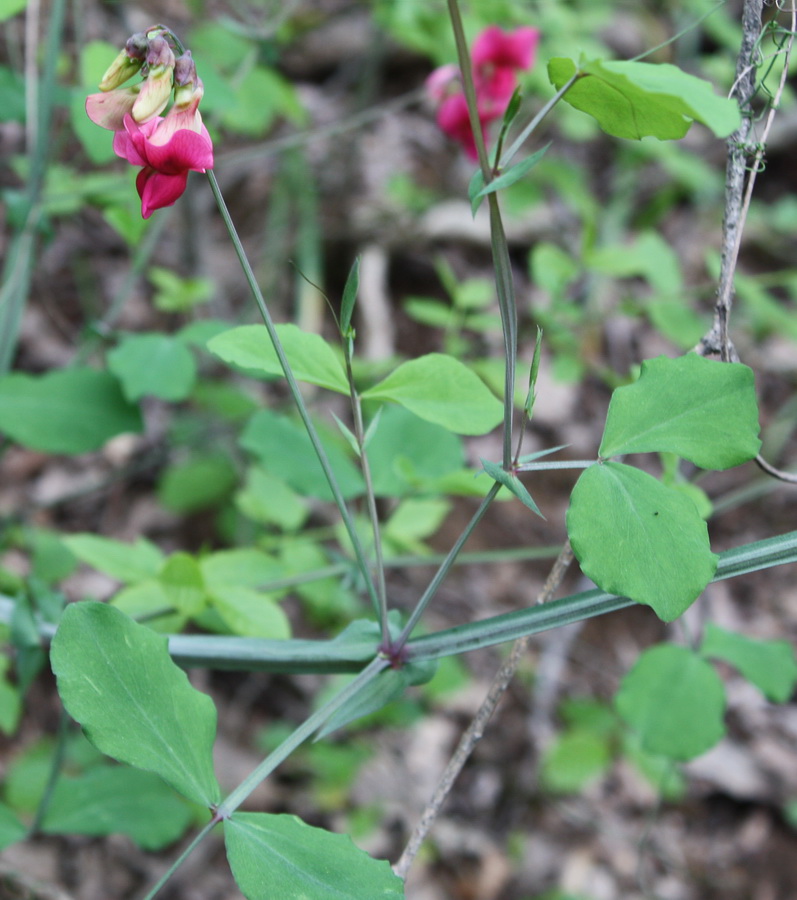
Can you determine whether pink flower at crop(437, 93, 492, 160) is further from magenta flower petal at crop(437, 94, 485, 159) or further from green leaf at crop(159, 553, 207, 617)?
green leaf at crop(159, 553, 207, 617)

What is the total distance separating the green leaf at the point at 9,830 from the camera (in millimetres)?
1001

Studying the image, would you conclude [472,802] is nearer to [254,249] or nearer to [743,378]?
[743,378]

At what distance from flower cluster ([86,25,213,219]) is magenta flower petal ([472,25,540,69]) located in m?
1.20

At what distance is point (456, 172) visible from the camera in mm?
3430

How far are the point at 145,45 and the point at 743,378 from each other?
588 millimetres

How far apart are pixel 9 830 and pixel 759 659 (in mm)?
1126

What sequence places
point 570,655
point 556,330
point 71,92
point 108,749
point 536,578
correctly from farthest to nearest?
point 536,578 < point 570,655 < point 556,330 < point 71,92 < point 108,749

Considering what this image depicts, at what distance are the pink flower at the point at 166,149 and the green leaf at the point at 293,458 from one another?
62 cm

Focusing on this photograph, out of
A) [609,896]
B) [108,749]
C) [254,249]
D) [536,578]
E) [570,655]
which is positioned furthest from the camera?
[254,249]

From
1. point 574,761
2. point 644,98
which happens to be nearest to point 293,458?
point 644,98

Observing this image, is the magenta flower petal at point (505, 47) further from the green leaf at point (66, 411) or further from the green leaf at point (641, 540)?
the green leaf at point (641, 540)

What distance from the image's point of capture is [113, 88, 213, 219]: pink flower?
0.62 metres

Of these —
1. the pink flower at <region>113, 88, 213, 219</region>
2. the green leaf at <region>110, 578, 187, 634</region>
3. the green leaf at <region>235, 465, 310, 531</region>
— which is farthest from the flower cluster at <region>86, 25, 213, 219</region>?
the green leaf at <region>235, 465, 310, 531</region>

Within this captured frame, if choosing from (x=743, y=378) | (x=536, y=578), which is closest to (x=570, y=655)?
(x=536, y=578)
